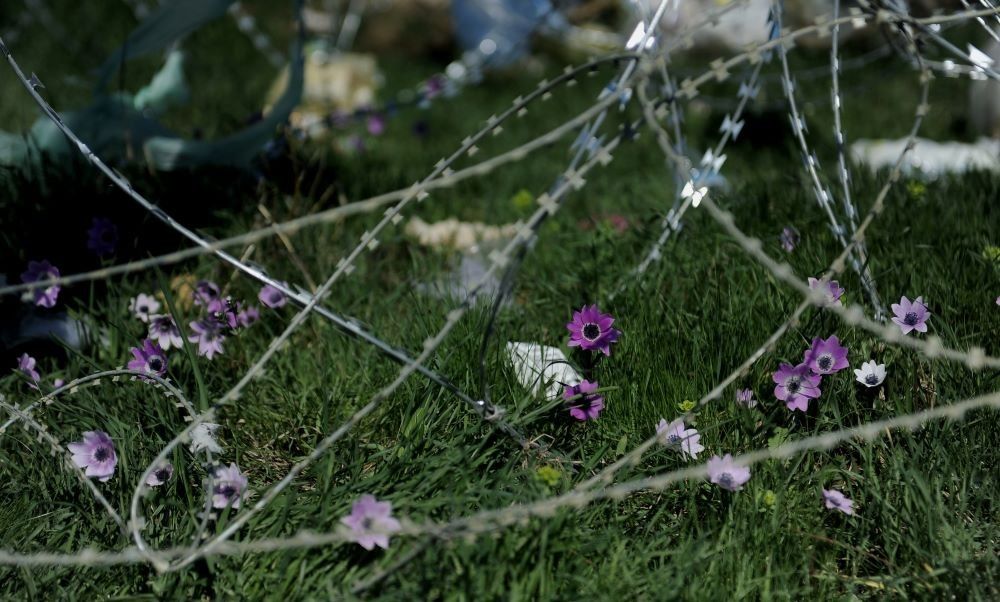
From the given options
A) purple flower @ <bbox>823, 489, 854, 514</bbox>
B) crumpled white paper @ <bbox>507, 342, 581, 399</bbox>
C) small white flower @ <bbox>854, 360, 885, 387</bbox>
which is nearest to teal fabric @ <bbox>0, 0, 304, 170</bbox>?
crumpled white paper @ <bbox>507, 342, 581, 399</bbox>

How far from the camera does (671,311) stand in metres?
2.41

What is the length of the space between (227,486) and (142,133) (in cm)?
204

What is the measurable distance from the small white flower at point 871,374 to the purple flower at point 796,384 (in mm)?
123

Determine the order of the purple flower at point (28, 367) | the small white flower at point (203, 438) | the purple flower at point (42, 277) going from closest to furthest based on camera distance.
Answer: the small white flower at point (203, 438), the purple flower at point (28, 367), the purple flower at point (42, 277)

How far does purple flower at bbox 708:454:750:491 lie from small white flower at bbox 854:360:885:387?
16.7 inches

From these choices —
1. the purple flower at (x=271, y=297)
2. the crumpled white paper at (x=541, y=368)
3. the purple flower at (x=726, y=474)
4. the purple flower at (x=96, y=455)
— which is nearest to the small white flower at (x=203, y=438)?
the purple flower at (x=96, y=455)

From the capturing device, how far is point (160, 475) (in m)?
1.92

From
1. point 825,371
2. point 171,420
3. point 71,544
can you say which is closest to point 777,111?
point 825,371

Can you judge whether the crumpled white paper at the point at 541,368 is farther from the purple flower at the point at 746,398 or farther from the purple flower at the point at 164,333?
the purple flower at the point at 164,333

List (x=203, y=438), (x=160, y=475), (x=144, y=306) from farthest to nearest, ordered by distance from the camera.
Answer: (x=144, y=306) → (x=160, y=475) → (x=203, y=438)

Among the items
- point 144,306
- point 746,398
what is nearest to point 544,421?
point 746,398

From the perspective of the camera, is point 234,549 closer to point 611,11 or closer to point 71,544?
point 71,544

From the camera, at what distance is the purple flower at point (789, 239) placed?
104 inches

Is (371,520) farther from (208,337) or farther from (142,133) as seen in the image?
(142,133)
